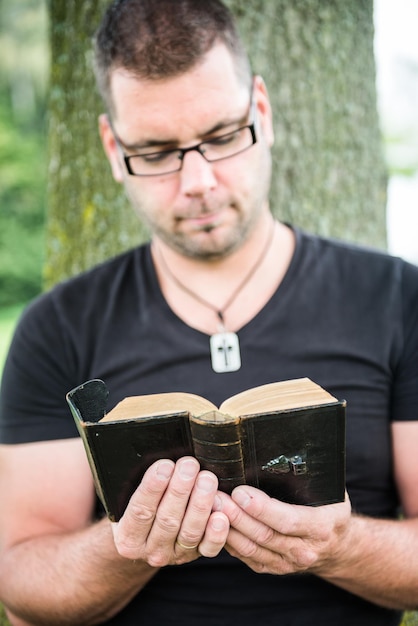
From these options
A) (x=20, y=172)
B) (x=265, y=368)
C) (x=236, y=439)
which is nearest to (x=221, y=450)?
(x=236, y=439)

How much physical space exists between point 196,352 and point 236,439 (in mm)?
681

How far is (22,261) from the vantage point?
1673 centimetres

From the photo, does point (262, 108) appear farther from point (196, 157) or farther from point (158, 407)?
point (158, 407)

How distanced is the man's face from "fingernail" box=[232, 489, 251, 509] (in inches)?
35.0

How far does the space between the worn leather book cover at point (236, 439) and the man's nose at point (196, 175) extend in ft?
2.40

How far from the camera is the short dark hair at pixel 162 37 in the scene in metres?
1.94

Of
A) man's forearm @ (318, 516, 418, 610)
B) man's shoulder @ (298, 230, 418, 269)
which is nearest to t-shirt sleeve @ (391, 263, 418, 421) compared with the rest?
man's shoulder @ (298, 230, 418, 269)

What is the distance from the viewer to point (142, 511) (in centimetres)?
139

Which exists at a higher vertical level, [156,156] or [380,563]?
[156,156]

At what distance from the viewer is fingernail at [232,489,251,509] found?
1.38 meters

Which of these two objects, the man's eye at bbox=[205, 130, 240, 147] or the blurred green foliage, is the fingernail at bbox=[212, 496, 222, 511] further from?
the blurred green foliage

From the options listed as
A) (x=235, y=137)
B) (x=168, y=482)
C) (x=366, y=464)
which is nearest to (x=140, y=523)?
(x=168, y=482)

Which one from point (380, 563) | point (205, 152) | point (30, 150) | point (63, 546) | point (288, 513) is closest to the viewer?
point (288, 513)

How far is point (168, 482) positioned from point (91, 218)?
1636mm
